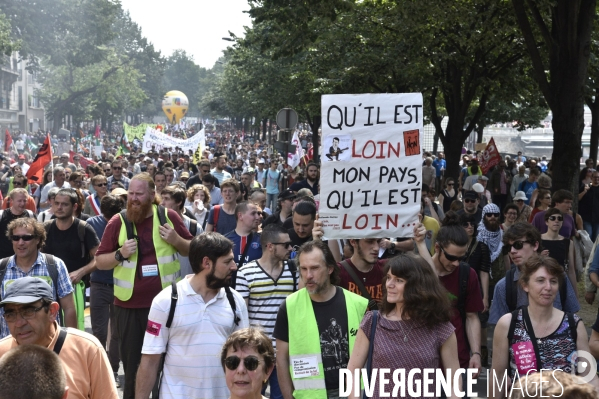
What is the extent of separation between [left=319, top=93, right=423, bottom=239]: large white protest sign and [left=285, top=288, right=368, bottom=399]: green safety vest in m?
1.72

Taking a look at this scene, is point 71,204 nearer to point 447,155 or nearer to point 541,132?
point 447,155

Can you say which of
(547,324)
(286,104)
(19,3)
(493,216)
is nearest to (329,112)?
(547,324)

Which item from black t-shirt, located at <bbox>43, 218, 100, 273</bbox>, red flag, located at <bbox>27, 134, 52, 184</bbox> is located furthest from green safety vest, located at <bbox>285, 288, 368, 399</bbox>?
red flag, located at <bbox>27, 134, 52, 184</bbox>

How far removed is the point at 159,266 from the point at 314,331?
2.30 metres

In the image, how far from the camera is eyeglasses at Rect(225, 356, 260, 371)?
14.3 feet

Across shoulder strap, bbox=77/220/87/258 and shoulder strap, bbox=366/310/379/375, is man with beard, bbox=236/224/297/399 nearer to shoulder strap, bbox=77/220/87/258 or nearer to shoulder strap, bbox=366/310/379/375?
shoulder strap, bbox=366/310/379/375

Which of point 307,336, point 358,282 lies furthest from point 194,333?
point 358,282

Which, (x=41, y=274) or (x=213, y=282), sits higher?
(x=213, y=282)

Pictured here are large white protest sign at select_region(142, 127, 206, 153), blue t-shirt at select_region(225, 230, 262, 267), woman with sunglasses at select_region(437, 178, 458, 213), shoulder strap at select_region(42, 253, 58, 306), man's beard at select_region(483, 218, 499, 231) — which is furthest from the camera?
large white protest sign at select_region(142, 127, 206, 153)

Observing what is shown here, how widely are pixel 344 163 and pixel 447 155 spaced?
1717 cm

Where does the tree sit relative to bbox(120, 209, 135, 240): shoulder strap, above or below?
above

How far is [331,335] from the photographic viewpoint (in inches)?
206

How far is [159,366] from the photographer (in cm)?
552

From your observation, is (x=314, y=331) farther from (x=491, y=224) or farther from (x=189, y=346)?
(x=491, y=224)
